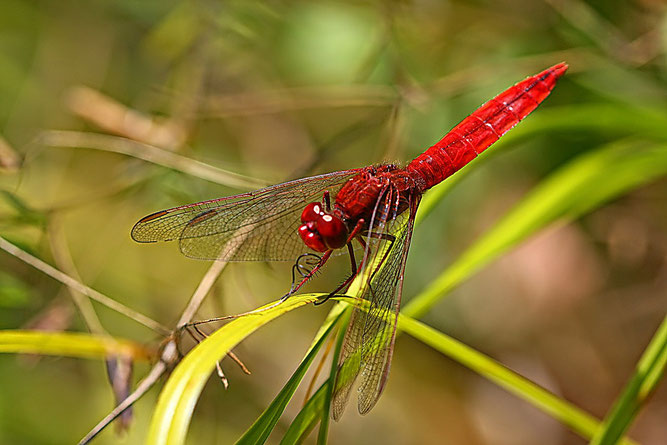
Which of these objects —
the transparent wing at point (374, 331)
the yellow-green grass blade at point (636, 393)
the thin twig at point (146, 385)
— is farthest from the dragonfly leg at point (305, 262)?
the yellow-green grass blade at point (636, 393)

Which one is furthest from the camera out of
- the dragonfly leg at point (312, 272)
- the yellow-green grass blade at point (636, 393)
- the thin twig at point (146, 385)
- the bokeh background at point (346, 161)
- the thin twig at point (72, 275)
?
the bokeh background at point (346, 161)

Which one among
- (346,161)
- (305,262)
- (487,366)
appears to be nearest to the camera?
(487,366)

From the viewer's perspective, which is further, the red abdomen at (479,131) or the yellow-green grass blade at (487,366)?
the red abdomen at (479,131)

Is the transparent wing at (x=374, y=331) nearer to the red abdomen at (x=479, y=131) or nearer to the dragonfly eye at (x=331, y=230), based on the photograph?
the dragonfly eye at (x=331, y=230)

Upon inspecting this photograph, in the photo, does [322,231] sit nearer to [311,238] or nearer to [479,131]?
[311,238]

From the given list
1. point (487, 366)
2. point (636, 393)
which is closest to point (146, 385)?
point (487, 366)

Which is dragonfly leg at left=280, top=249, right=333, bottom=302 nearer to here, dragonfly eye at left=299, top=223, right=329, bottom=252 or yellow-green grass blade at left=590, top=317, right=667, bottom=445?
dragonfly eye at left=299, top=223, right=329, bottom=252

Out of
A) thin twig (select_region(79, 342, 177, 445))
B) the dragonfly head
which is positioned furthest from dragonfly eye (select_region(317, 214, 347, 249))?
thin twig (select_region(79, 342, 177, 445))
